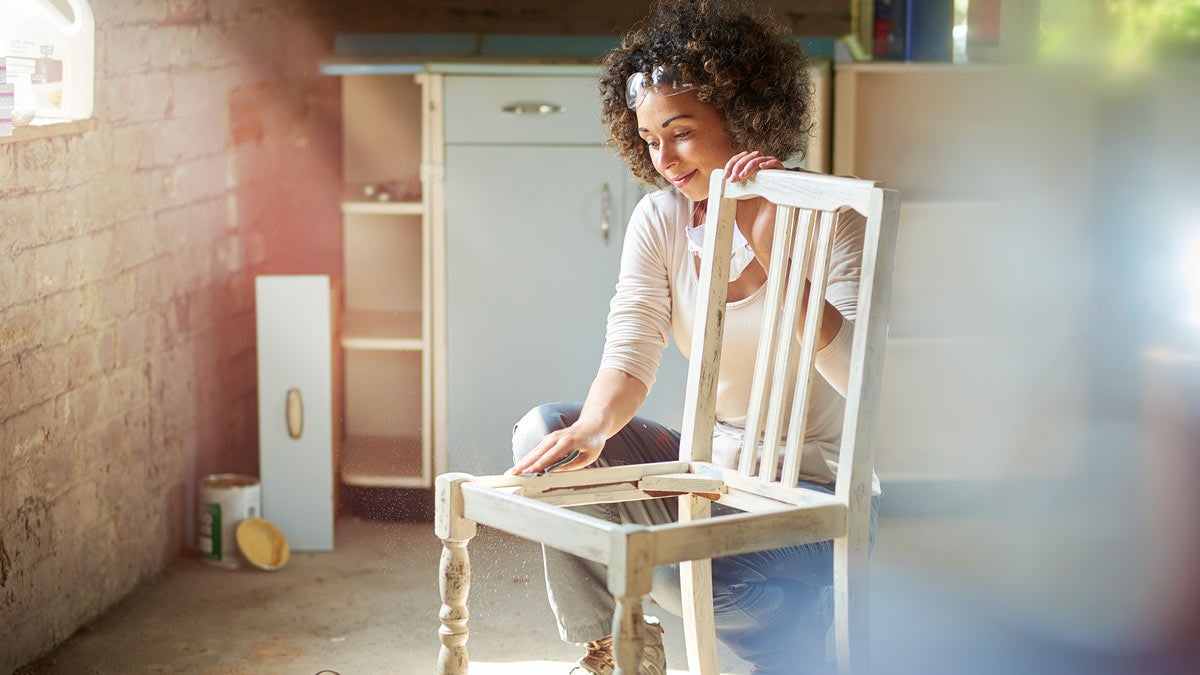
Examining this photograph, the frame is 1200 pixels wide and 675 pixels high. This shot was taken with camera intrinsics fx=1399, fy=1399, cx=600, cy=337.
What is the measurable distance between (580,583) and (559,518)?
1.52 feet

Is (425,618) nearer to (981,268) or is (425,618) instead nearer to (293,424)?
(293,424)

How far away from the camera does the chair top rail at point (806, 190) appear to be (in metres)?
1.62

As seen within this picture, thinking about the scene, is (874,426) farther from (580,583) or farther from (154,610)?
(154,610)

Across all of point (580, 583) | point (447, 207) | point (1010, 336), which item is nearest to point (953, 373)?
point (1010, 336)

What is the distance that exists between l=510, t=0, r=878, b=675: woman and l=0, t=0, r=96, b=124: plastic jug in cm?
98

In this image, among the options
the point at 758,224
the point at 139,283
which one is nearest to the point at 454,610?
→ the point at 758,224

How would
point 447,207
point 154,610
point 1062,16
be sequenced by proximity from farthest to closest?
point 1062,16 < point 447,207 < point 154,610

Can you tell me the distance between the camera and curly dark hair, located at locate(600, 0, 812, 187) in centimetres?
194

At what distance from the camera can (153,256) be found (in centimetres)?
292

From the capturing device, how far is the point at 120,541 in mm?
2801

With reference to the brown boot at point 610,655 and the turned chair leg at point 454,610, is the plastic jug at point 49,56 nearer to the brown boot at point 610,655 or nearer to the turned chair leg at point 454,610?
the turned chair leg at point 454,610

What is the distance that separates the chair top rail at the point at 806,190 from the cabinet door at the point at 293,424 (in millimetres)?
1597

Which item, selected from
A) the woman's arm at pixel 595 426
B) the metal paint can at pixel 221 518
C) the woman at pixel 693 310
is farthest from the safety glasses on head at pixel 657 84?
the metal paint can at pixel 221 518

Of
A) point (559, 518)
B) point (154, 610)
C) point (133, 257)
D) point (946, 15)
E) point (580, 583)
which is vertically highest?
point (946, 15)
